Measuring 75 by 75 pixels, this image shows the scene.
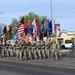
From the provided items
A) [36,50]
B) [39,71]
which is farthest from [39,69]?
[36,50]

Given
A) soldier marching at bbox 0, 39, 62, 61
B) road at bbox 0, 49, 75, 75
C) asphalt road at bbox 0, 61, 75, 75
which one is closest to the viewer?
asphalt road at bbox 0, 61, 75, 75

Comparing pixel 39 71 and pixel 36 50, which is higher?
pixel 36 50

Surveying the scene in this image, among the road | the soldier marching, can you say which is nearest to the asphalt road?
the road

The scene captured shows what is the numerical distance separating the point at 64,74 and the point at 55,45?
11.7m

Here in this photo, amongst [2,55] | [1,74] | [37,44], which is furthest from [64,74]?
[2,55]

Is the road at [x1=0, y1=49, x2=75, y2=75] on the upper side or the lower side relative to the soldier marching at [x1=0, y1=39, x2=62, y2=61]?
lower

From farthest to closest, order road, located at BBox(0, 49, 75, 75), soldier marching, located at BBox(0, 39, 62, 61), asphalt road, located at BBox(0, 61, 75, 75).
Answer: soldier marching, located at BBox(0, 39, 62, 61) → road, located at BBox(0, 49, 75, 75) → asphalt road, located at BBox(0, 61, 75, 75)

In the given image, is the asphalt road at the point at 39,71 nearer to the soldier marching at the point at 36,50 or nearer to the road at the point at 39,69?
the road at the point at 39,69

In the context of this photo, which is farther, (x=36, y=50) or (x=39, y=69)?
(x=36, y=50)

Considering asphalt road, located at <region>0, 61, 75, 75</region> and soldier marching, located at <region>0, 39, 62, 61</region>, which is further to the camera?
soldier marching, located at <region>0, 39, 62, 61</region>

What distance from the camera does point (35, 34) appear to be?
3884cm

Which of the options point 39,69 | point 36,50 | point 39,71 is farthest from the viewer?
point 36,50

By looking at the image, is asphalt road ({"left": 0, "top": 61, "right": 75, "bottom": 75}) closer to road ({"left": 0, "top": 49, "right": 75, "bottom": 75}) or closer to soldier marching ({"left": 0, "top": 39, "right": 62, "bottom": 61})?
road ({"left": 0, "top": 49, "right": 75, "bottom": 75})

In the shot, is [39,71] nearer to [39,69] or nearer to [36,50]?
[39,69]
